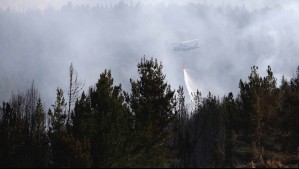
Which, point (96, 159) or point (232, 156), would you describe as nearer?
point (96, 159)

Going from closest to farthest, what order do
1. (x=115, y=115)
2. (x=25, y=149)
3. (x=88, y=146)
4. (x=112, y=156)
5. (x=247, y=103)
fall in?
1. (x=88, y=146)
2. (x=112, y=156)
3. (x=115, y=115)
4. (x=25, y=149)
5. (x=247, y=103)

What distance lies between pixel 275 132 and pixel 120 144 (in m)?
21.7

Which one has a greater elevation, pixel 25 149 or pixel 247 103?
pixel 247 103

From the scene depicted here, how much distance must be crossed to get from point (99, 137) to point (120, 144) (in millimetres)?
1245

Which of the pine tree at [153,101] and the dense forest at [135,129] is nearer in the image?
the dense forest at [135,129]

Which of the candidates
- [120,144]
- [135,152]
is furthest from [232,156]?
[120,144]

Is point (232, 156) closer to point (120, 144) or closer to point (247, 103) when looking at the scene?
point (247, 103)

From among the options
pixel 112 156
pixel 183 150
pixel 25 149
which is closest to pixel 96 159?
pixel 112 156

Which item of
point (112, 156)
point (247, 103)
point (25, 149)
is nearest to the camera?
point (112, 156)

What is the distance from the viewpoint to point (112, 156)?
18297 millimetres

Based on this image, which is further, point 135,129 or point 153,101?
point 153,101

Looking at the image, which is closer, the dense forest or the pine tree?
the dense forest

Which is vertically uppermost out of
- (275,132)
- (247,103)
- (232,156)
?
(247,103)

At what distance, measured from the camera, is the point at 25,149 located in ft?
86.1
